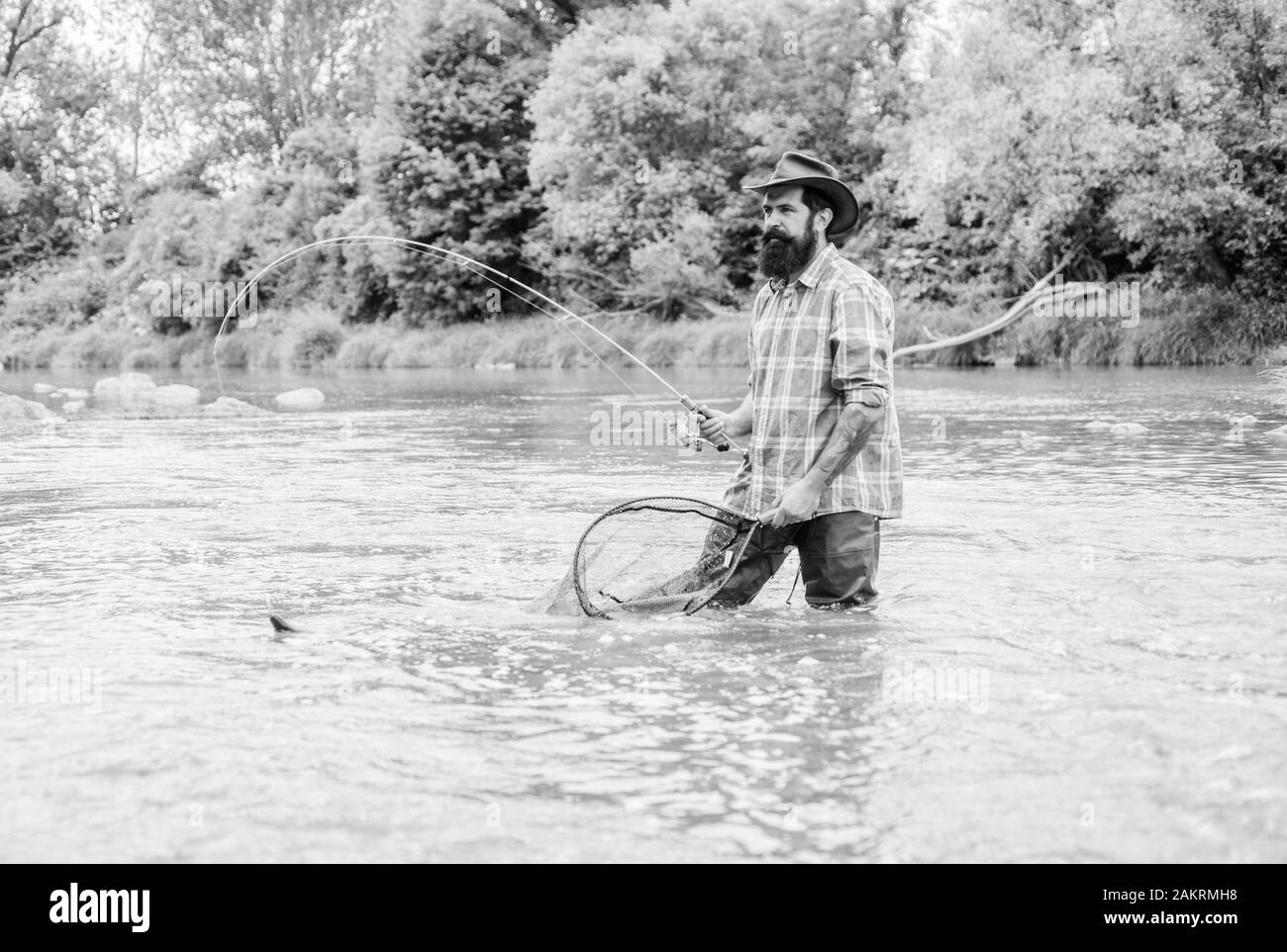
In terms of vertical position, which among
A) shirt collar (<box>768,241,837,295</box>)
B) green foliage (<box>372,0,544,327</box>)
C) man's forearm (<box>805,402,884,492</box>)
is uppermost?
green foliage (<box>372,0,544,327</box>)

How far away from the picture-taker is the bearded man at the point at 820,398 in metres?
5.43

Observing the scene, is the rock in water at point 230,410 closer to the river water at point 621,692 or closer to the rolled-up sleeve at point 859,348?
the river water at point 621,692

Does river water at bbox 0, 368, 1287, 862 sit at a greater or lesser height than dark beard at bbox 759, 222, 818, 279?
lesser

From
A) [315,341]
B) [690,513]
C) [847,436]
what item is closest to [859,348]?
[847,436]

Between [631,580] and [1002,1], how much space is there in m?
28.2

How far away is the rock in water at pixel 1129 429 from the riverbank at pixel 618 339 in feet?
23.8

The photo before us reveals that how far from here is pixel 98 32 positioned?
54781 millimetres

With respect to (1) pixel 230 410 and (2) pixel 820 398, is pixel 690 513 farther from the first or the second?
(1) pixel 230 410

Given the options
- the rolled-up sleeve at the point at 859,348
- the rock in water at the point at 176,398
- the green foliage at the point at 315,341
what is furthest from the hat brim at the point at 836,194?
the green foliage at the point at 315,341

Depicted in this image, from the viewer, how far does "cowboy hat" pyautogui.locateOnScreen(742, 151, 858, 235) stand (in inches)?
215

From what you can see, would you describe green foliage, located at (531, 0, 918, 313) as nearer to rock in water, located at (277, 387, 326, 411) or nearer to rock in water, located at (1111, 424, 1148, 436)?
rock in water, located at (277, 387, 326, 411)

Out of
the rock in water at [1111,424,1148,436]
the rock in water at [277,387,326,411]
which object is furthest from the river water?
the rock in water at [277,387,326,411]

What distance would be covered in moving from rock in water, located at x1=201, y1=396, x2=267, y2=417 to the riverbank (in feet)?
16.8
